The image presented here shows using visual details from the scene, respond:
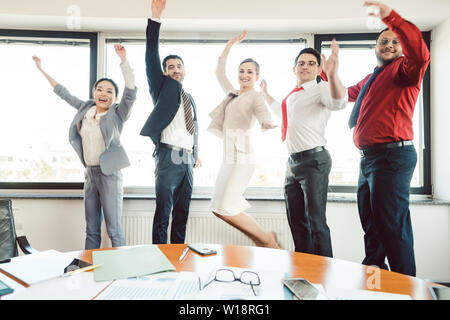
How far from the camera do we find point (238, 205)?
5.82 feet

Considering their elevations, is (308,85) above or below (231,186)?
above

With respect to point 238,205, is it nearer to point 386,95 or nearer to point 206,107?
point 206,107

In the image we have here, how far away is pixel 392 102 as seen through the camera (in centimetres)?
149

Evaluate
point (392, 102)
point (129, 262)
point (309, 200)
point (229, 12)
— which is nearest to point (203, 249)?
point (129, 262)

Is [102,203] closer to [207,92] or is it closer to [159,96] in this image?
[159,96]

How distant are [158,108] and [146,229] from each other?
98 cm

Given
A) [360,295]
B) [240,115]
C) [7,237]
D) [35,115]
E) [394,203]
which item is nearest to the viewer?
[360,295]

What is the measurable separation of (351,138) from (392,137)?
0.75 meters

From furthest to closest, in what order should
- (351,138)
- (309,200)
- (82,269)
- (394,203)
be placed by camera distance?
(351,138) < (309,200) < (394,203) < (82,269)

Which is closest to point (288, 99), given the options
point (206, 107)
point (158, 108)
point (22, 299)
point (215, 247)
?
point (206, 107)

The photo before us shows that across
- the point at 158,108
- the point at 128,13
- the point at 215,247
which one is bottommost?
the point at 215,247

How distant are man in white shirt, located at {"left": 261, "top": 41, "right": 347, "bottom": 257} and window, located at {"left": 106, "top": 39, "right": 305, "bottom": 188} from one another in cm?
40

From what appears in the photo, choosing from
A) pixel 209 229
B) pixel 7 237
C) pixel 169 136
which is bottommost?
pixel 209 229

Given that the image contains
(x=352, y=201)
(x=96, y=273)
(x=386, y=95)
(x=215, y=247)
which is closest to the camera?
(x=96, y=273)
